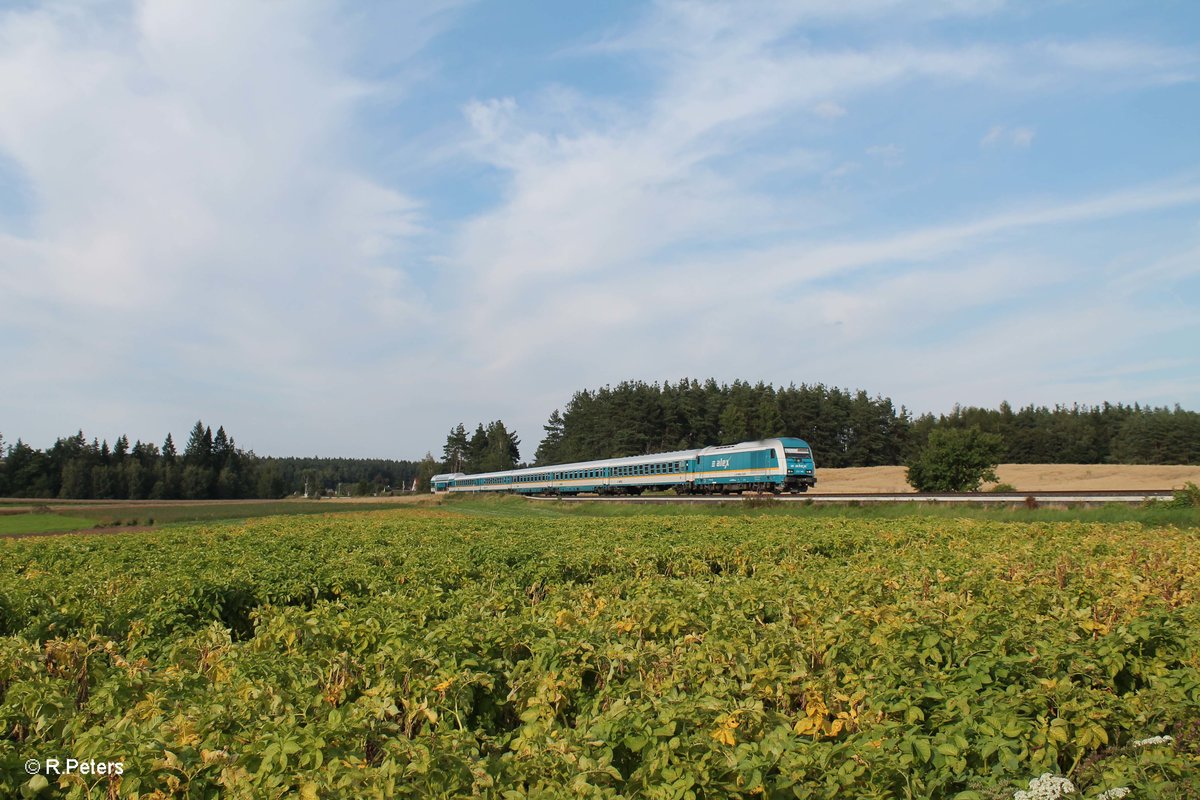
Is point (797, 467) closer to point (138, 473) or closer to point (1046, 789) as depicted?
point (1046, 789)

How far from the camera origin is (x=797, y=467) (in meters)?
41.5

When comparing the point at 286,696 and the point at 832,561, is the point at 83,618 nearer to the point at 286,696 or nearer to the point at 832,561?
the point at 286,696

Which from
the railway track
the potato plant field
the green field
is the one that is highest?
the green field

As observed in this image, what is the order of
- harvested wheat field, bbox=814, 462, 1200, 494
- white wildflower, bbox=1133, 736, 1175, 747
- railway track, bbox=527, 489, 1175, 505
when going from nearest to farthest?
1. white wildflower, bbox=1133, 736, 1175, 747
2. railway track, bbox=527, 489, 1175, 505
3. harvested wheat field, bbox=814, 462, 1200, 494

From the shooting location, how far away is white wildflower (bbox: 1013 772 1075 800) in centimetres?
398

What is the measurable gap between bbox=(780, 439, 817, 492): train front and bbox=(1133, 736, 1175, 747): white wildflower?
36.8 m

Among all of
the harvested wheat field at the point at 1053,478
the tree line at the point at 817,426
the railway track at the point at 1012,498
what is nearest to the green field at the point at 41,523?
the railway track at the point at 1012,498

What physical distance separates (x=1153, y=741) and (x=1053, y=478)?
2864 inches

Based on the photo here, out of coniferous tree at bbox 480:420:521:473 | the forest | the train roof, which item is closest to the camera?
the train roof

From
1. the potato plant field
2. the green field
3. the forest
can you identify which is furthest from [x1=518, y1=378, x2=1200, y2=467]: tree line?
the potato plant field

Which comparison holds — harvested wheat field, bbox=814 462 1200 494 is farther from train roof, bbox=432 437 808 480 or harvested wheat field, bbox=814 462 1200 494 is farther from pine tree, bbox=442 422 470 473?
pine tree, bbox=442 422 470 473

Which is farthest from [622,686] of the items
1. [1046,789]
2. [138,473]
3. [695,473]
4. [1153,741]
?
[138,473]

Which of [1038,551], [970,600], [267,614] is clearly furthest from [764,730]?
[1038,551]

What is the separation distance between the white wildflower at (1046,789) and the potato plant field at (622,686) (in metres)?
0.09
